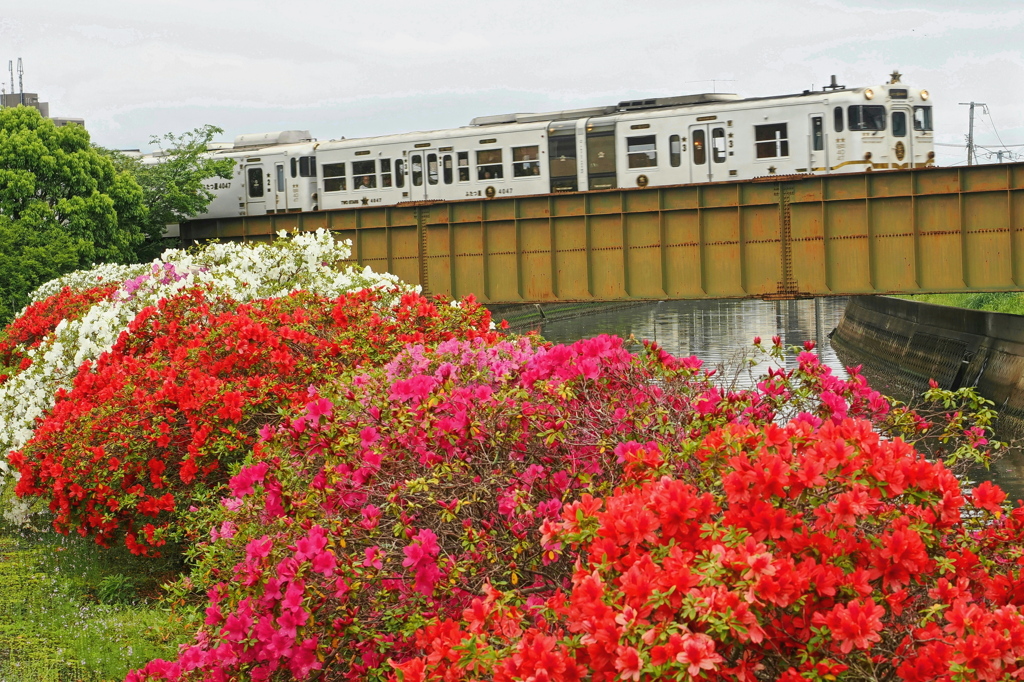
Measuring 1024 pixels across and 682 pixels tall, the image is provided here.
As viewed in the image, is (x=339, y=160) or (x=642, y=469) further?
(x=339, y=160)

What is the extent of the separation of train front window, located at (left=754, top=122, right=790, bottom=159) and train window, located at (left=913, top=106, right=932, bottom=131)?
3451mm

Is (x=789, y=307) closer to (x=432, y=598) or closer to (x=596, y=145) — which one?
(x=596, y=145)

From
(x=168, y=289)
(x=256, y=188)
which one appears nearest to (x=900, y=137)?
(x=256, y=188)

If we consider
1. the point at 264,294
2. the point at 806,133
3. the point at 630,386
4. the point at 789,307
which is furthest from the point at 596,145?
the point at 789,307

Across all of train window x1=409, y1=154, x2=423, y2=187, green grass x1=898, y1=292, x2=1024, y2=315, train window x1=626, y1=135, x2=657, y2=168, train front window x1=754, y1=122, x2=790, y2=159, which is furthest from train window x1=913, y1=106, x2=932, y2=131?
train window x1=409, y1=154, x2=423, y2=187

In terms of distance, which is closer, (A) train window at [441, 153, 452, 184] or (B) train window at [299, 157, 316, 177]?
(A) train window at [441, 153, 452, 184]

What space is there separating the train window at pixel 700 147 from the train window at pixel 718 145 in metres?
0.18

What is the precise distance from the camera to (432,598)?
214 inches

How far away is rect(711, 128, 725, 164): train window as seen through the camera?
28.8 metres

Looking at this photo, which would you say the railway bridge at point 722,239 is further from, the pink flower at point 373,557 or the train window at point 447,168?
the pink flower at point 373,557

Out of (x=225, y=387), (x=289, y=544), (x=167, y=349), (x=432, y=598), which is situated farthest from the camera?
(x=167, y=349)

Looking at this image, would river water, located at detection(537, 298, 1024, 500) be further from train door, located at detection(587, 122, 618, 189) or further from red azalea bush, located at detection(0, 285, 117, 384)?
red azalea bush, located at detection(0, 285, 117, 384)

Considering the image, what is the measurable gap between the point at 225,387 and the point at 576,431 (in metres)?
4.60

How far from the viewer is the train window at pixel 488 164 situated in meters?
31.8
